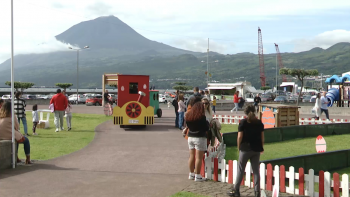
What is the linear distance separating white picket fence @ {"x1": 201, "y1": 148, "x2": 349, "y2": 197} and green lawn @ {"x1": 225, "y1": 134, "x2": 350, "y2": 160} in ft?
9.07

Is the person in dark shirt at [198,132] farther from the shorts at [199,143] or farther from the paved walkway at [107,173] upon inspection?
the paved walkway at [107,173]

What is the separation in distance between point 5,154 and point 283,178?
595cm

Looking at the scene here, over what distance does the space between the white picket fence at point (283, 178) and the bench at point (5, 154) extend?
4.36 m

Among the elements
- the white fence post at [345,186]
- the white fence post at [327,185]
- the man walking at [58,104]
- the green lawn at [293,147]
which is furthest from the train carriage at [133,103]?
the white fence post at [345,186]

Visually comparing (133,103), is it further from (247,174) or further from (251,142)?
(251,142)

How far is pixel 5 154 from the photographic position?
907 cm

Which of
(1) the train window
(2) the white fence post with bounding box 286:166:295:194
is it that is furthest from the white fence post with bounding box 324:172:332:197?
(1) the train window

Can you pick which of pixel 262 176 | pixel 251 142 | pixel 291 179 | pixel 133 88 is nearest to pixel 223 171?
pixel 262 176

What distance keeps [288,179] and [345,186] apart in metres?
Answer: 1.04

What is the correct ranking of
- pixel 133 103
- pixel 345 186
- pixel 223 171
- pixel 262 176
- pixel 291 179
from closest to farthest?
pixel 345 186
pixel 291 179
pixel 262 176
pixel 223 171
pixel 133 103

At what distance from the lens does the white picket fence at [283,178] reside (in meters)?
6.79

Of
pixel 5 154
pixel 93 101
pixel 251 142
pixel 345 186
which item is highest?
pixel 93 101

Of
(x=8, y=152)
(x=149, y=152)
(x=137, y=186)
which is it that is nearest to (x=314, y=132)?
(x=149, y=152)

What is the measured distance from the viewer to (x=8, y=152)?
919 centimetres
